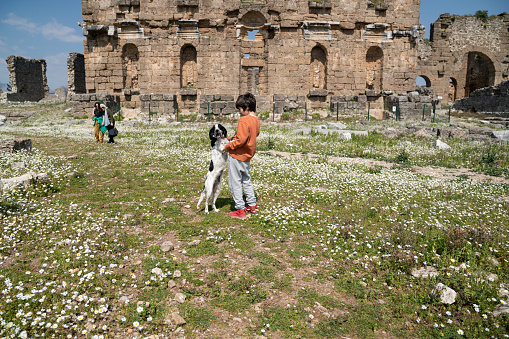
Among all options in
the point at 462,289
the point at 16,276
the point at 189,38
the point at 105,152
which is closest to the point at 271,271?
the point at 462,289

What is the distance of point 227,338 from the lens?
10.7ft

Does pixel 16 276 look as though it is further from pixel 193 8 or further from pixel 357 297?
pixel 193 8

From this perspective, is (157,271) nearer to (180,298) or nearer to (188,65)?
(180,298)

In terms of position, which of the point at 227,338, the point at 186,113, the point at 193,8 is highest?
the point at 193,8

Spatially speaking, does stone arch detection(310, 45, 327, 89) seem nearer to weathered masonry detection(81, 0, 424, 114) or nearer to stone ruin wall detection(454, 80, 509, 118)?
weathered masonry detection(81, 0, 424, 114)

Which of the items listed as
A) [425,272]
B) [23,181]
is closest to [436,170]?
[425,272]

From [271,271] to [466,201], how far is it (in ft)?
17.9

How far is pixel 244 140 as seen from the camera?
6.02 metres

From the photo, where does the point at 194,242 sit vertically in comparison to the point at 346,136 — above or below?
below

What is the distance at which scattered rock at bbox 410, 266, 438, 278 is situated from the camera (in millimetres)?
4312

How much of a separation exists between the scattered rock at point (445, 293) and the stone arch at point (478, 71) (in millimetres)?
43900

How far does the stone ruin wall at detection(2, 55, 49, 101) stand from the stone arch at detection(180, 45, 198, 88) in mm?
23562

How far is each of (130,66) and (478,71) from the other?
4038cm

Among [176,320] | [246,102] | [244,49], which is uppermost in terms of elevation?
[244,49]
